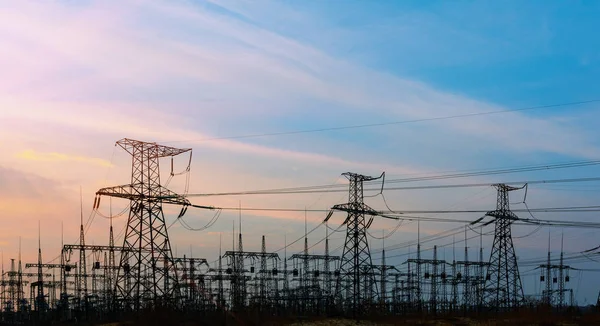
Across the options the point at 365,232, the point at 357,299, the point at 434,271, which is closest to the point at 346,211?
the point at 365,232

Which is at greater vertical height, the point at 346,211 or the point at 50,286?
the point at 346,211

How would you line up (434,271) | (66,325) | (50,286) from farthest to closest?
(50,286) < (434,271) < (66,325)

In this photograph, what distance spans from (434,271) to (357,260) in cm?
5431

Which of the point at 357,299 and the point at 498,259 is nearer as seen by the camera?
the point at 357,299

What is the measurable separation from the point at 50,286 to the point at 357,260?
80.1 meters

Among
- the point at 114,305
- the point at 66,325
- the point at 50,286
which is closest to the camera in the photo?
the point at 114,305

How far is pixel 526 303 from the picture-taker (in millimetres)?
62688

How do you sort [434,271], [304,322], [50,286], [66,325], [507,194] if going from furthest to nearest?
1. [50,286]
2. [434,271]
3. [507,194]
4. [66,325]
5. [304,322]

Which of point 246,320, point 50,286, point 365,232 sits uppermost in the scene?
point 365,232

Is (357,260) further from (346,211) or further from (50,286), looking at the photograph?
(50,286)

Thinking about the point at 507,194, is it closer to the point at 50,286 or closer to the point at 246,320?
the point at 246,320

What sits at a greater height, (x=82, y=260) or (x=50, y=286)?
(x=82, y=260)

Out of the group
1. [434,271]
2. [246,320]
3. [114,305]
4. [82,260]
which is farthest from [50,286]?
[246,320]

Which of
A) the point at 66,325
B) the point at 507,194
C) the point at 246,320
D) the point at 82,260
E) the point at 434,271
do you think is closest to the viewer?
the point at 246,320
